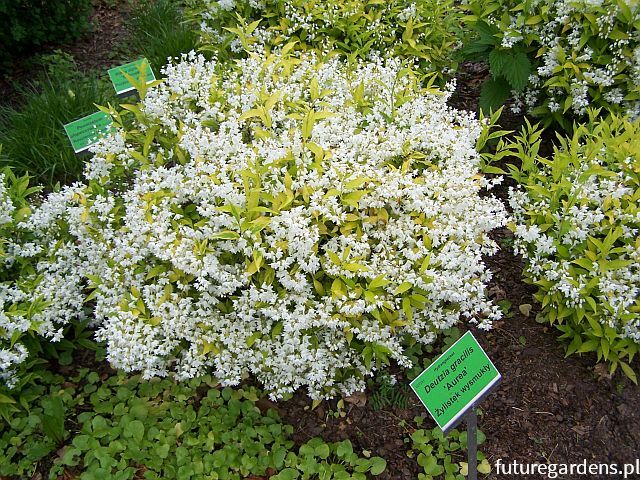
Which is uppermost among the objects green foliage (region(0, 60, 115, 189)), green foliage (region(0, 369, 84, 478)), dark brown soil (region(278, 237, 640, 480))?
green foliage (region(0, 60, 115, 189))

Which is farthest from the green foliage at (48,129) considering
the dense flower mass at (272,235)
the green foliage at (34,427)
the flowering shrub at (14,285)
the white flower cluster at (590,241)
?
the white flower cluster at (590,241)

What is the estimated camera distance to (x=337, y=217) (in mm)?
2375

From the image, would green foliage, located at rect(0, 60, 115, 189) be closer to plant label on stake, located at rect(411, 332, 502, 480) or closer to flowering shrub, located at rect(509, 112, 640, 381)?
plant label on stake, located at rect(411, 332, 502, 480)

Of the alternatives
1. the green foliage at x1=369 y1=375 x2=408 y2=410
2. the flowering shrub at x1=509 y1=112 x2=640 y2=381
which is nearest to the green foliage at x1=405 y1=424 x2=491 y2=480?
the green foliage at x1=369 y1=375 x2=408 y2=410

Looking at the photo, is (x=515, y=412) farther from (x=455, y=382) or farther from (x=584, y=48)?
(x=584, y=48)

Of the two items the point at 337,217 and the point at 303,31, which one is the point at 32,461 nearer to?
the point at 337,217

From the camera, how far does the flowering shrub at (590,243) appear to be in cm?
268

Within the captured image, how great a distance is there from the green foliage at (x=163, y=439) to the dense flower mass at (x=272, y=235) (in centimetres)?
23

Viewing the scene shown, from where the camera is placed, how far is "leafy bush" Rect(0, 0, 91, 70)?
454 centimetres

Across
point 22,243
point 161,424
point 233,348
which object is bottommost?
point 161,424

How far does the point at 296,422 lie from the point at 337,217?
113 centimetres

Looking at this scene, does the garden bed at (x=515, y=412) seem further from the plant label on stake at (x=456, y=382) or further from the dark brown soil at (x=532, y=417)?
the plant label on stake at (x=456, y=382)

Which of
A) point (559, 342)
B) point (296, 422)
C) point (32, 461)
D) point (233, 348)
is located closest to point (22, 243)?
point (32, 461)

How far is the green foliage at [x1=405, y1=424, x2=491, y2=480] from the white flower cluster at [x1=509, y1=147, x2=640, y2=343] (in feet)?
2.79
